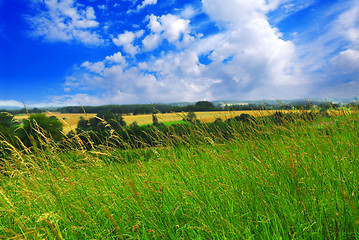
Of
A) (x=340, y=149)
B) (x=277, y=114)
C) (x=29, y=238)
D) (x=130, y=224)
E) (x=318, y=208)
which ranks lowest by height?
(x=29, y=238)

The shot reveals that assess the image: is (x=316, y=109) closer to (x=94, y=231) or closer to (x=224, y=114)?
(x=224, y=114)

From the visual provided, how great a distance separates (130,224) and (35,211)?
1716mm

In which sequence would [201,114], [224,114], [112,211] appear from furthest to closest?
[201,114] → [224,114] → [112,211]

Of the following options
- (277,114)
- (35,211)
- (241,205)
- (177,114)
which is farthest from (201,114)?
(35,211)

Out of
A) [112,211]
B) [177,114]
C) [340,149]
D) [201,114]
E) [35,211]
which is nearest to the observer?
[112,211]

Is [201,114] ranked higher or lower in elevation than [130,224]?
higher

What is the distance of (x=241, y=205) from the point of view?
2.35 meters

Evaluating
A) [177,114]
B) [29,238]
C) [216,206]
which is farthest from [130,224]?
[177,114]

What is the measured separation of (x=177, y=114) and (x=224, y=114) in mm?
1586

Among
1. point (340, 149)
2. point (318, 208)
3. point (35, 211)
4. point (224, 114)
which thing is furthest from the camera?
point (224, 114)

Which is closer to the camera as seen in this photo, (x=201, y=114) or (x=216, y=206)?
(x=216, y=206)

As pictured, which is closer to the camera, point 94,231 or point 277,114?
point 94,231

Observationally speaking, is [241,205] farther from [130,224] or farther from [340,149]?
[340,149]

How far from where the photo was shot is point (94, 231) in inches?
96.0
